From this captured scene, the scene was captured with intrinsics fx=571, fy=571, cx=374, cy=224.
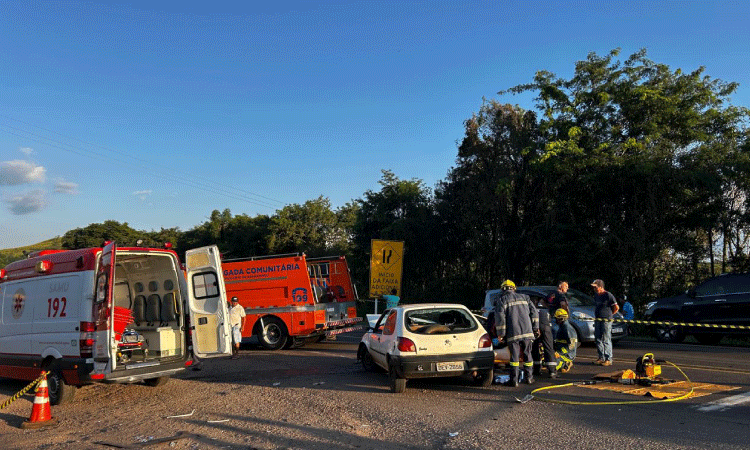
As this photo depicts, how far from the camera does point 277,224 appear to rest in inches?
1906

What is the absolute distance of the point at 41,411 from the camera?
7723 mm

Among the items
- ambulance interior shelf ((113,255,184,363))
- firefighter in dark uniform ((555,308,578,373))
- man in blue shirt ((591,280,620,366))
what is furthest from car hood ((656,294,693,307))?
ambulance interior shelf ((113,255,184,363))

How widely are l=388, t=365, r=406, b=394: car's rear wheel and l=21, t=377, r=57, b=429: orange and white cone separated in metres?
4.78

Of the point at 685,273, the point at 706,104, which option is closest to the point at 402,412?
the point at 685,273

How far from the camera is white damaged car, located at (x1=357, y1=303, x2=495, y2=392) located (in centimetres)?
865

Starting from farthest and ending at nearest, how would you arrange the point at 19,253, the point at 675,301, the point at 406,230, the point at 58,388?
the point at 406,230, the point at 675,301, the point at 19,253, the point at 58,388

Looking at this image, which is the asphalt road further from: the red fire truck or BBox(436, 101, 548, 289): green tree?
BBox(436, 101, 548, 289): green tree

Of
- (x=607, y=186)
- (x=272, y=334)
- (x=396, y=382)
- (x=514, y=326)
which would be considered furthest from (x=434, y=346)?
(x=607, y=186)

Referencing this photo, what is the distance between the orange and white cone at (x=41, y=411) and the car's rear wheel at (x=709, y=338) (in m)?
15.6

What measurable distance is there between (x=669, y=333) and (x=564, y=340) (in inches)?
296

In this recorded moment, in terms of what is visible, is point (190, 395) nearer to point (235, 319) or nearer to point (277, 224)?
point (235, 319)

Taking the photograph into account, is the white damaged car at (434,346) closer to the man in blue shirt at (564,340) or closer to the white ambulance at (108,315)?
the man in blue shirt at (564,340)

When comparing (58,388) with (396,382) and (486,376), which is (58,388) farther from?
(486,376)

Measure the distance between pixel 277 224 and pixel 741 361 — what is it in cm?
4014
